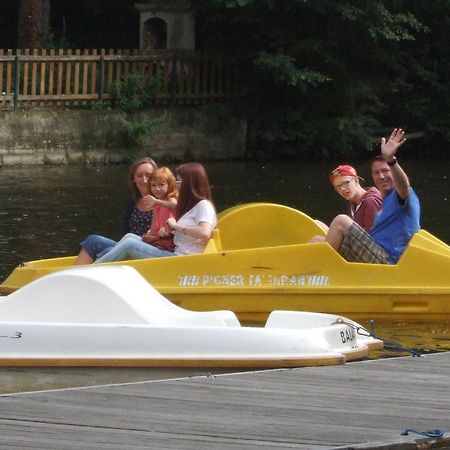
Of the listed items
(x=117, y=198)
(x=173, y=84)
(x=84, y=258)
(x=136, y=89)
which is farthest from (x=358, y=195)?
(x=173, y=84)

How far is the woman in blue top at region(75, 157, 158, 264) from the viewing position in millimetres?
10859

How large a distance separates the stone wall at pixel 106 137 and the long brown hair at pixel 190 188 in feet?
44.5

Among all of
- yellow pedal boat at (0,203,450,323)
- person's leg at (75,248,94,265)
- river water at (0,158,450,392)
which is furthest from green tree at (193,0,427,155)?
yellow pedal boat at (0,203,450,323)

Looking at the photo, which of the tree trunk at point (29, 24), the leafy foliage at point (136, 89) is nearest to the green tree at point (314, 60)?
the leafy foliage at point (136, 89)

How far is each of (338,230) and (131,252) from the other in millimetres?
1448

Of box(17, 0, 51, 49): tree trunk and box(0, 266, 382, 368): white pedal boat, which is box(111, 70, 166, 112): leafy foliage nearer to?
box(17, 0, 51, 49): tree trunk

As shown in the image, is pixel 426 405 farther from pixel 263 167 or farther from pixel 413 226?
pixel 263 167

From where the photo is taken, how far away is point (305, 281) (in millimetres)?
10539

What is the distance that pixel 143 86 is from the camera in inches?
1040

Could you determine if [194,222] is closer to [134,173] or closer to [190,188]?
[190,188]

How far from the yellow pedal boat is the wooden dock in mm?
3269

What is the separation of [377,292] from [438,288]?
429 millimetres

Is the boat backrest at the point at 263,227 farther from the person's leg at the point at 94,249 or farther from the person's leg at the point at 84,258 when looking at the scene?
the person's leg at the point at 84,258

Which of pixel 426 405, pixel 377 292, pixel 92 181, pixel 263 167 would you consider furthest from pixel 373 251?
pixel 263 167
